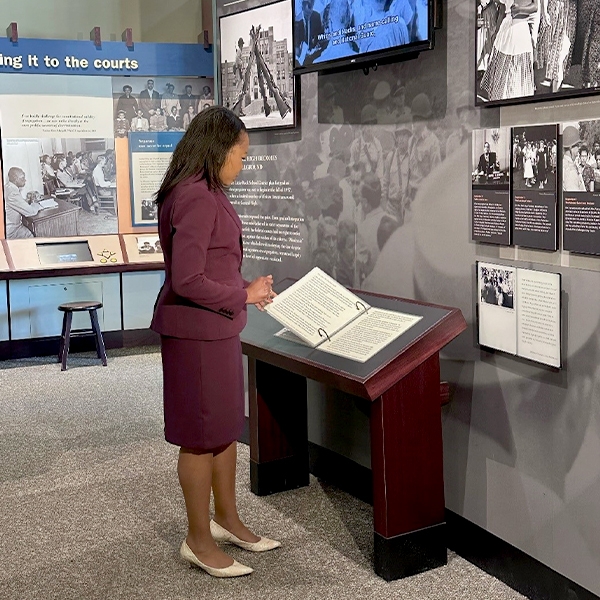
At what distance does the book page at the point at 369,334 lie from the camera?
134 inches

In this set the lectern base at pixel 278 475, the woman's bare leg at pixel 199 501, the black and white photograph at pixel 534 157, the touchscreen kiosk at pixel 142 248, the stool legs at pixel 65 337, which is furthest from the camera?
the touchscreen kiosk at pixel 142 248

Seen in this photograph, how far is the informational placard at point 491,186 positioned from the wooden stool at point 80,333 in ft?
16.0

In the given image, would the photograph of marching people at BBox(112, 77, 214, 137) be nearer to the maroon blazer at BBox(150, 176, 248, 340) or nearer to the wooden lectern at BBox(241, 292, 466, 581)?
the wooden lectern at BBox(241, 292, 466, 581)

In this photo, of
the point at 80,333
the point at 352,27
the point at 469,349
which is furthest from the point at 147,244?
the point at 469,349

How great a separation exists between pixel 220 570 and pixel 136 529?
692mm

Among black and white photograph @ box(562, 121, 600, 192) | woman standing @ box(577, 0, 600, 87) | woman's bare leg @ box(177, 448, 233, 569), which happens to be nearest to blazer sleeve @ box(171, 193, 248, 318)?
woman's bare leg @ box(177, 448, 233, 569)

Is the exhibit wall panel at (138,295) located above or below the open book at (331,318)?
below

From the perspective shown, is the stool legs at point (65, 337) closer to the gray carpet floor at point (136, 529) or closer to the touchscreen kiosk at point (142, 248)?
the touchscreen kiosk at point (142, 248)

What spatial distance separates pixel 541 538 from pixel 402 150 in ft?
5.40

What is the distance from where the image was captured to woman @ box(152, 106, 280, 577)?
3139mm

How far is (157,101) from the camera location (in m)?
8.39

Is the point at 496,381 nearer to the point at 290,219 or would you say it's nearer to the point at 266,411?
the point at 266,411

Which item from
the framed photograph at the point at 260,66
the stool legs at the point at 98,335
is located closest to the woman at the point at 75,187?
the stool legs at the point at 98,335

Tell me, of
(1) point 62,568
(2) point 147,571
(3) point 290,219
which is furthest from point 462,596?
(3) point 290,219
